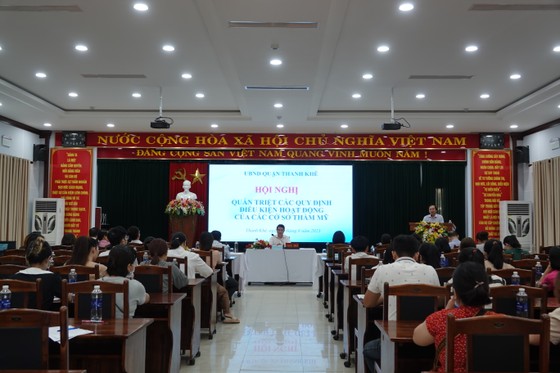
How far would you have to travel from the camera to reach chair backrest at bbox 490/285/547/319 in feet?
10.6

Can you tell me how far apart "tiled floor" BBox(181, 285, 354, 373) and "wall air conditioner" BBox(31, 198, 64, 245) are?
5.93 m

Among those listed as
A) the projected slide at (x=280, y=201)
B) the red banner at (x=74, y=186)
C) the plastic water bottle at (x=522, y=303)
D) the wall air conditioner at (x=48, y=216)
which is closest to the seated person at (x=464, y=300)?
the plastic water bottle at (x=522, y=303)

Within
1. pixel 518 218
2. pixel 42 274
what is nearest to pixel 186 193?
pixel 518 218

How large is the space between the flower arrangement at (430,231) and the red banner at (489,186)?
390 cm

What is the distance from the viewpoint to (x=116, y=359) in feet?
10.4

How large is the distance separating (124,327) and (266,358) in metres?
2.40

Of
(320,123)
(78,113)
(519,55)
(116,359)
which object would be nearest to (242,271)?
(320,123)

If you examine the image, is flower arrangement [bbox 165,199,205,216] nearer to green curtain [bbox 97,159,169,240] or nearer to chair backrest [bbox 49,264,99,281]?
green curtain [bbox 97,159,169,240]

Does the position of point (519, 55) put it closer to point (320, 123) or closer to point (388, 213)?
point (320, 123)

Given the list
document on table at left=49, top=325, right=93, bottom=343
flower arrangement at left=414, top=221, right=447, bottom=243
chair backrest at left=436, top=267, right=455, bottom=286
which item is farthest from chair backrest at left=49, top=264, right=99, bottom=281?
flower arrangement at left=414, top=221, right=447, bottom=243

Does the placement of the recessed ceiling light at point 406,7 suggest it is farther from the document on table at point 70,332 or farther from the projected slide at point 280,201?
the projected slide at point 280,201

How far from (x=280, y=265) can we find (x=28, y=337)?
8.17m

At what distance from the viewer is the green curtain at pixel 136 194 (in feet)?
43.8

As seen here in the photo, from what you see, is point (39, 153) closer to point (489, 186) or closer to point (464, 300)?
point (489, 186)
